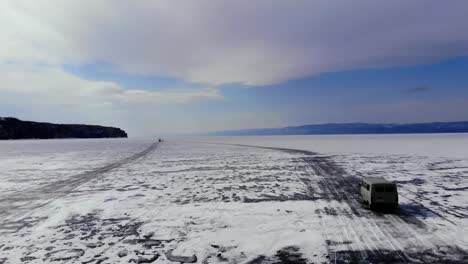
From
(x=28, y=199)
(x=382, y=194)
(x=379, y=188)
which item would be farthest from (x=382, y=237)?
(x=28, y=199)

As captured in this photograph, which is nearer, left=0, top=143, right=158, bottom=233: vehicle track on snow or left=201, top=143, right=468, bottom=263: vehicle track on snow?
left=201, top=143, right=468, bottom=263: vehicle track on snow

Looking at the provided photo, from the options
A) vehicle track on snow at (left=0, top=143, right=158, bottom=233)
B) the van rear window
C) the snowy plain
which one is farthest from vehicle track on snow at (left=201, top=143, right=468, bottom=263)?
vehicle track on snow at (left=0, top=143, right=158, bottom=233)

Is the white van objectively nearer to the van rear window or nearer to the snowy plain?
the van rear window

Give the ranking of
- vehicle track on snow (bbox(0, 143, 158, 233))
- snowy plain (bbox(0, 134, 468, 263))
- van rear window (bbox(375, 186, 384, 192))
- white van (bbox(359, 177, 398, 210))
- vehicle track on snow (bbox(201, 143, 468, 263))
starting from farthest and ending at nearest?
van rear window (bbox(375, 186, 384, 192))
white van (bbox(359, 177, 398, 210))
vehicle track on snow (bbox(0, 143, 158, 233))
snowy plain (bbox(0, 134, 468, 263))
vehicle track on snow (bbox(201, 143, 468, 263))

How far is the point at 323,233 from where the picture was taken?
474 inches

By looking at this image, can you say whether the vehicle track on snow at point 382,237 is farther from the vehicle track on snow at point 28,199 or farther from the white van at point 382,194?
the vehicle track on snow at point 28,199

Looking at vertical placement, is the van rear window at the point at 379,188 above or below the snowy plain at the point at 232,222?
above

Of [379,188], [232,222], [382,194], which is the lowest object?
[232,222]

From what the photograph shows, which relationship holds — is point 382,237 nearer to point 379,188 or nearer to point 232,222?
point 379,188

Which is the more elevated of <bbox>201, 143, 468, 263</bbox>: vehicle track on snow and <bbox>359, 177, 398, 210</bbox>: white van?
<bbox>359, 177, 398, 210</bbox>: white van

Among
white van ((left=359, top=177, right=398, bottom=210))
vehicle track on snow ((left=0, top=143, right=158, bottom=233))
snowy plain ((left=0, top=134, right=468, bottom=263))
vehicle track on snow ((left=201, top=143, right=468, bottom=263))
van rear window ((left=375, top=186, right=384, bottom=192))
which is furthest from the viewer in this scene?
van rear window ((left=375, top=186, right=384, bottom=192))

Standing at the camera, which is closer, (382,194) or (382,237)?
(382,237)

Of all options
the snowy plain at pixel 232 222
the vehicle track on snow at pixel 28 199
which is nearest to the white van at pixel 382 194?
the snowy plain at pixel 232 222

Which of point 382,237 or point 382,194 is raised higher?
point 382,194
